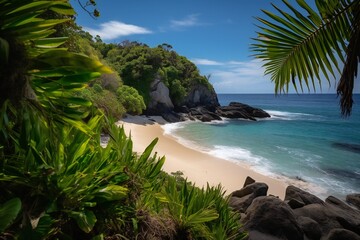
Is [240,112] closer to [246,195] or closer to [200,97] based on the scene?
[200,97]

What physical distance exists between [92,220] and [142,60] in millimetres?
34552

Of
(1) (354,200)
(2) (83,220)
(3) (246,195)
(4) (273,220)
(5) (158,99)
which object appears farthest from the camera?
(5) (158,99)

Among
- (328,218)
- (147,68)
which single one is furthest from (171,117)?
(328,218)

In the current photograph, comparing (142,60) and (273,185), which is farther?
(142,60)

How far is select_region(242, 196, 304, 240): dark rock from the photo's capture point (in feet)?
16.8

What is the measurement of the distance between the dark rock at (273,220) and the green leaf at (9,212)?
4.87 meters

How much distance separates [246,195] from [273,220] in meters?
2.91

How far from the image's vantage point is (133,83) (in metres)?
34.1

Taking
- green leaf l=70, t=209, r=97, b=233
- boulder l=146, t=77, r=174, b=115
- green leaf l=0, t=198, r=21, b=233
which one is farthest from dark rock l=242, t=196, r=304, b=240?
boulder l=146, t=77, r=174, b=115

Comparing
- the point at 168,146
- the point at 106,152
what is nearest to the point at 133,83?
the point at 168,146

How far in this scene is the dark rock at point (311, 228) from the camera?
5.78 meters

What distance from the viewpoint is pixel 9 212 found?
122cm

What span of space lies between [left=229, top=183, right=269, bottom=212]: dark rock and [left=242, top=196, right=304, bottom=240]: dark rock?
1550 mm

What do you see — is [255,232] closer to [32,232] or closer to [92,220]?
[92,220]
